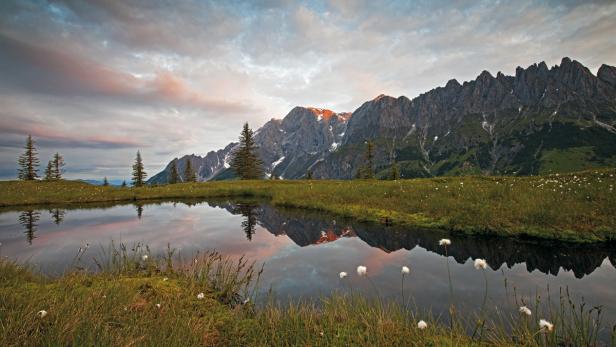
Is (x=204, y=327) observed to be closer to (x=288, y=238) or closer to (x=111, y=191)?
(x=288, y=238)

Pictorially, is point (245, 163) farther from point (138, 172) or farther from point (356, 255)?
point (356, 255)

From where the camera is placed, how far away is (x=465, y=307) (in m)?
7.28

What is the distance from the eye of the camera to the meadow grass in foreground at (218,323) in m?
4.48

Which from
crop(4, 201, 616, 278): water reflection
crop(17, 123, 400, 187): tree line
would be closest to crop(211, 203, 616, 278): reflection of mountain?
crop(4, 201, 616, 278): water reflection

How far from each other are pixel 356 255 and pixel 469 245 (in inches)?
190

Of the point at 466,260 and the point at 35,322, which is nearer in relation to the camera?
the point at 35,322

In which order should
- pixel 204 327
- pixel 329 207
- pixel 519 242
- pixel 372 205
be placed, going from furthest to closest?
pixel 329 207 → pixel 372 205 → pixel 519 242 → pixel 204 327

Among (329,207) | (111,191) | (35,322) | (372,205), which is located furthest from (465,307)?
(111,191)

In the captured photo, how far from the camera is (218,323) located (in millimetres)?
6176

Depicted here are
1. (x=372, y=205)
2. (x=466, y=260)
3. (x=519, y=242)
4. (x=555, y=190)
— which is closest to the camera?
(x=466, y=260)

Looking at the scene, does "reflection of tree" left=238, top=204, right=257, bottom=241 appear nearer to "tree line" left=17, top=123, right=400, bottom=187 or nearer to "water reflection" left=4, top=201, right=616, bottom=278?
"water reflection" left=4, top=201, right=616, bottom=278

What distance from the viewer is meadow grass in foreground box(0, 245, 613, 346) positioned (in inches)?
177

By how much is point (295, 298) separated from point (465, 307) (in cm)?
416

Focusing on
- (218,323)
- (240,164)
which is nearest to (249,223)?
(218,323)
